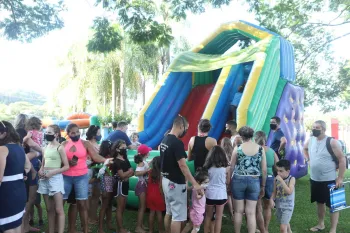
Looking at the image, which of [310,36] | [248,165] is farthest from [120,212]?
[310,36]

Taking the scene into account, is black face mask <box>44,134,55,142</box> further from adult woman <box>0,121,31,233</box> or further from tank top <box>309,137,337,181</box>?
tank top <box>309,137,337,181</box>

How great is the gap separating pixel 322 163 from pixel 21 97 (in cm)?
11288

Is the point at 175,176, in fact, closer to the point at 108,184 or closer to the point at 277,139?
the point at 108,184

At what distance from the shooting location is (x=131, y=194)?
204 inches

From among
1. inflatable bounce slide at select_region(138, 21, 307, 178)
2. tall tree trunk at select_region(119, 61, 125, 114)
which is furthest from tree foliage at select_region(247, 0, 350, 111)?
tall tree trunk at select_region(119, 61, 125, 114)

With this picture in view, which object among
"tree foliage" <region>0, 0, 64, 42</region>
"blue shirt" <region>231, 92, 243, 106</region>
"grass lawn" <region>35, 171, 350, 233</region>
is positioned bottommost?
"grass lawn" <region>35, 171, 350, 233</region>

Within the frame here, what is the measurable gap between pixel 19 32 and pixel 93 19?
6.31 feet

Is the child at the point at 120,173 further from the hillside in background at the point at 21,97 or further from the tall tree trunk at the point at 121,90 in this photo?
the hillside in background at the point at 21,97

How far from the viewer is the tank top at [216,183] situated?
3.68 m

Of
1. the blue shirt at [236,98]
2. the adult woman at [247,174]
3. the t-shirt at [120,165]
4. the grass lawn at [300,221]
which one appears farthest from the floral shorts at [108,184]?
the blue shirt at [236,98]

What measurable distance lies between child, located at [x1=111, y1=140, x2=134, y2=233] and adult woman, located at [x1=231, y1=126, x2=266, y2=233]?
4.23 feet

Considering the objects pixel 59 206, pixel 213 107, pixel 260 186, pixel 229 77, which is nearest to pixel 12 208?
pixel 59 206

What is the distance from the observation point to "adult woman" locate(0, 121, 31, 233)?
8.43 feet

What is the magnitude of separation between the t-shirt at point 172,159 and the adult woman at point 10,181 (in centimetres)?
129
